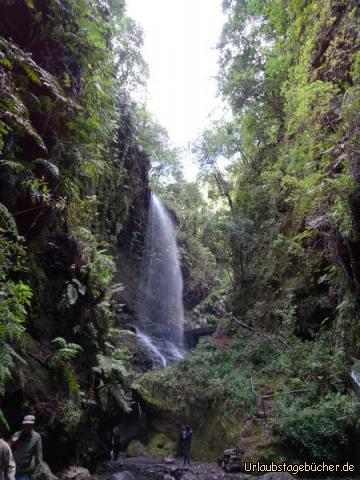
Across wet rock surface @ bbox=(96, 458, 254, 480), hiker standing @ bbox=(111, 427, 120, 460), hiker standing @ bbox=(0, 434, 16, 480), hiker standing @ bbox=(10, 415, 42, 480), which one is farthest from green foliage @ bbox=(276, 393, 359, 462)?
hiker standing @ bbox=(0, 434, 16, 480)

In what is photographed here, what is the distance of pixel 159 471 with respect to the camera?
10062 millimetres

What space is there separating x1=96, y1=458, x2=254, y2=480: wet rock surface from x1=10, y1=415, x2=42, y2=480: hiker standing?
4.74 metres

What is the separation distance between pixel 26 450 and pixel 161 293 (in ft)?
54.0

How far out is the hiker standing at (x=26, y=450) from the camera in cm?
427

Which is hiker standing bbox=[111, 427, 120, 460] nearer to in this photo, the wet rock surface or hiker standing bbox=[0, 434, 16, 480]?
the wet rock surface

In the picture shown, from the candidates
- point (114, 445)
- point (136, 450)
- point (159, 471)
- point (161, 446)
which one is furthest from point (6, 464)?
point (136, 450)

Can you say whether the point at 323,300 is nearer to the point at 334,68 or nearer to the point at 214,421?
the point at 214,421

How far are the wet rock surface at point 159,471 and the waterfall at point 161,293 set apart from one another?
638 cm

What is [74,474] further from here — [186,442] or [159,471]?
[186,442]

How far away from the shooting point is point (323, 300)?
11.0 meters

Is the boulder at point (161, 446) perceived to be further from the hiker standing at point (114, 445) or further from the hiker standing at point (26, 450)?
the hiker standing at point (26, 450)

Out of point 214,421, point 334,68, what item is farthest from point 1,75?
point 214,421

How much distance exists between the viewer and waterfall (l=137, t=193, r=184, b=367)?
60.6ft

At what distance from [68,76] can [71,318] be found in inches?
216
